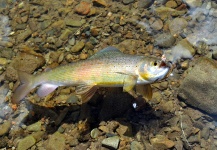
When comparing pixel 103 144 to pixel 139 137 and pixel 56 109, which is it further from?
pixel 56 109

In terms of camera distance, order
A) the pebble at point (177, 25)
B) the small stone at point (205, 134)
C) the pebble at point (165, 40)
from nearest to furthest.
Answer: the small stone at point (205, 134)
the pebble at point (165, 40)
the pebble at point (177, 25)

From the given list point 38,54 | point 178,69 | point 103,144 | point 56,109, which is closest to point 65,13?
point 38,54

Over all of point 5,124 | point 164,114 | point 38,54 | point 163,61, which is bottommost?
point 5,124

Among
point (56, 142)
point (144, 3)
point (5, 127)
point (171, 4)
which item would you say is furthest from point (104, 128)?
point (171, 4)

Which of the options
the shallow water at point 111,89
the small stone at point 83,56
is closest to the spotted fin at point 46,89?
the shallow water at point 111,89

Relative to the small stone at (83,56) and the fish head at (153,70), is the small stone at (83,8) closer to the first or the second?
the small stone at (83,56)

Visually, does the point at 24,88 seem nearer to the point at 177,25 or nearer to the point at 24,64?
the point at 24,64
